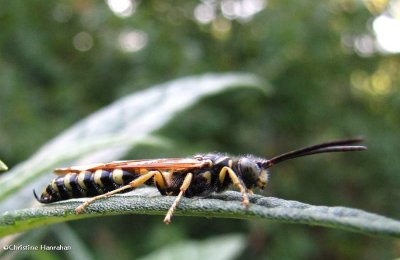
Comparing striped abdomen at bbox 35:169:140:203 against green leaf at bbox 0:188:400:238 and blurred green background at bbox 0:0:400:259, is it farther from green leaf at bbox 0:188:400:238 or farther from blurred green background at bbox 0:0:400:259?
blurred green background at bbox 0:0:400:259

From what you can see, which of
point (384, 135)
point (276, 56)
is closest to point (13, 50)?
point (276, 56)

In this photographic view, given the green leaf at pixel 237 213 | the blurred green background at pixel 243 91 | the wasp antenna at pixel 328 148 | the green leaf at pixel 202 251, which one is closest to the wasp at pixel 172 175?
the wasp antenna at pixel 328 148

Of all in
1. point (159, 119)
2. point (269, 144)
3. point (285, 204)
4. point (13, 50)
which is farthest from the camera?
point (269, 144)

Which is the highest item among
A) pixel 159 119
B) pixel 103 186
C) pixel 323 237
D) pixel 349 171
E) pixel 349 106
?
pixel 349 106

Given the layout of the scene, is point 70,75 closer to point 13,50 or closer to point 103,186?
Result: point 13,50

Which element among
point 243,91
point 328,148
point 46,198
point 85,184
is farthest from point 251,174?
point 243,91

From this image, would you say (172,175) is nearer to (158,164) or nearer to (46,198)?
(158,164)
